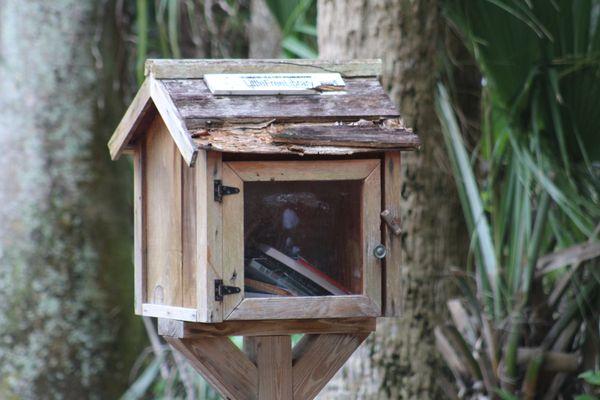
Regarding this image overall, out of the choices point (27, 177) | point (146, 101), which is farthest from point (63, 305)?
point (146, 101)

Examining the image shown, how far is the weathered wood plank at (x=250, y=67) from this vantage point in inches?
81.7

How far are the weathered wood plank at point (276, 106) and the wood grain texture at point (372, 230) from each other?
13 cm

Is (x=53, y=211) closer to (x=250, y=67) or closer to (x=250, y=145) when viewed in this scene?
(x=250, y=67)

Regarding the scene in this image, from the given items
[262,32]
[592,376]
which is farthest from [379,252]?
[262,32]

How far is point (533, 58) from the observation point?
10.2ft

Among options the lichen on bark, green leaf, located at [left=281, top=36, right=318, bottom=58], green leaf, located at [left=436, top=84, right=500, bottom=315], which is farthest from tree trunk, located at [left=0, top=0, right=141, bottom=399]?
green leaf, located at [left=436, top=84, right=500, bottom=315]

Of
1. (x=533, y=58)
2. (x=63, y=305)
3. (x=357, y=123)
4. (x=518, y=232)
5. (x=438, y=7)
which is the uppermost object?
(x=438, y=7)

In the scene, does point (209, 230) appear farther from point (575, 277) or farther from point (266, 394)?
point (575, 277)

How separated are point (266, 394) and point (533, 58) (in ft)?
5.08

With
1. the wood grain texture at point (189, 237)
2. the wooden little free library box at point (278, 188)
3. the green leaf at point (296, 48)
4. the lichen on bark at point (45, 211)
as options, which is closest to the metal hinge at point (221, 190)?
the wooden little free library box at point (278, 188)

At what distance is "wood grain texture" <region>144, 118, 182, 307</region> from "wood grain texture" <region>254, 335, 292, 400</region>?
223 millimetres

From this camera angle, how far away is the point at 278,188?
79.4 inches

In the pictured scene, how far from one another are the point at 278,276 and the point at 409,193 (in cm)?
129

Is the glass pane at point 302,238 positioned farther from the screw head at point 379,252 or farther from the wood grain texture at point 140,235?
the wood grain texture at point 140,235
